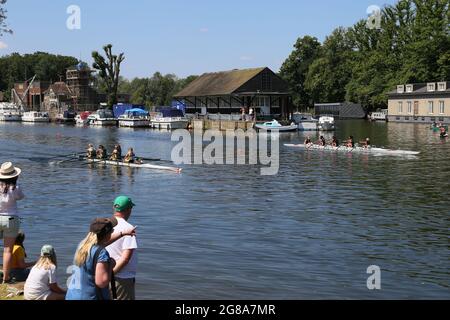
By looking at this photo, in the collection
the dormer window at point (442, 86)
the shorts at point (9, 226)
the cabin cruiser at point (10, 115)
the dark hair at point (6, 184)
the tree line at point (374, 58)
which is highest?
the tree line at point (374, 58)

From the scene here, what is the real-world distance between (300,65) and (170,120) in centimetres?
6046

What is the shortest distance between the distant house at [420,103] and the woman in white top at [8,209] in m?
92.3

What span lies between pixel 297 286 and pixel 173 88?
560ft

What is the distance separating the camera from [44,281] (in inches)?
414

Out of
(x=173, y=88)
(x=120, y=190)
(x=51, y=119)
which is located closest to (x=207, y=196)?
(x=120, y=190)

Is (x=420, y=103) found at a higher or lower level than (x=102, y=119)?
higher

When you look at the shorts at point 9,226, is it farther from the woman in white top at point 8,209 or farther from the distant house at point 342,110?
the distant house at point 342,110

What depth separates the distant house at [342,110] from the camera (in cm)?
13638

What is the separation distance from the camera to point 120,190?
31141mm

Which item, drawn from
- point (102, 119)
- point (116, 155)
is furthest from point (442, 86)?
point (116, 155)

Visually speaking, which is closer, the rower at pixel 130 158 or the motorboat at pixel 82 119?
the rower at pixel 130 158

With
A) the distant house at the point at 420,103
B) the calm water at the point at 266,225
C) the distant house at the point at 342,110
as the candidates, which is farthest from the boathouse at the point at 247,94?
the calm water at the point at 266,225

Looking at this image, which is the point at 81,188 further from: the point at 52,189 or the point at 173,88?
the point at 173,88

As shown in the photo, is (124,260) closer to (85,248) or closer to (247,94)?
(85,248)
